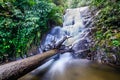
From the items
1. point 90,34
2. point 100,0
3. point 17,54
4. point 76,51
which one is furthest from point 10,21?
point 100,0

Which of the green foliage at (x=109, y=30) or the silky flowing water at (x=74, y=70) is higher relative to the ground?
the green foliage at (x=109, y=30)

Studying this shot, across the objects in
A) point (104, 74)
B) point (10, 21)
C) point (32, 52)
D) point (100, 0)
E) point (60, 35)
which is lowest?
point (104, 74)

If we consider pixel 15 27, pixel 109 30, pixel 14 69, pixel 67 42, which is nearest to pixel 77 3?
pixel 67 42

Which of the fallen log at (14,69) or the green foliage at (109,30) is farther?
the green foliage at (109,30)

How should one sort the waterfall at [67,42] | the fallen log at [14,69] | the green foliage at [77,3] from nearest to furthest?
the fallen log at [14,69] < the waterfall at [67,42] < the green foliage at [77,3]

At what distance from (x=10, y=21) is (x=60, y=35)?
16.6 feet

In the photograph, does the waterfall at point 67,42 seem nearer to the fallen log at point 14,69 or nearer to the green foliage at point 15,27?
the fallen log at point 14,69

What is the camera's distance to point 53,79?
410 centimetres

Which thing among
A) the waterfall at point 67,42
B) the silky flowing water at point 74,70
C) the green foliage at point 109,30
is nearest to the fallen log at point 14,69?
the silky flowing water at point 74,70

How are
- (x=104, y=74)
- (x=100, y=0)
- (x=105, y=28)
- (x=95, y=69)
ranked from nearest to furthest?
(x=104, y=74) < (x=95, y=69) < (x=105, y=28) < (x=100, y=0)

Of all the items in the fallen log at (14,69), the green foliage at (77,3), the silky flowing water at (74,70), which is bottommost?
the silky flowing water at (74,70)

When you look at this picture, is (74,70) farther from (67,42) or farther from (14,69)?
(67,42)

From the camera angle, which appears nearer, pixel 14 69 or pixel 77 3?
pixel 14 69

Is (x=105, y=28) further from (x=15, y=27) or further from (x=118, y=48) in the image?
(x=15, y=27)
